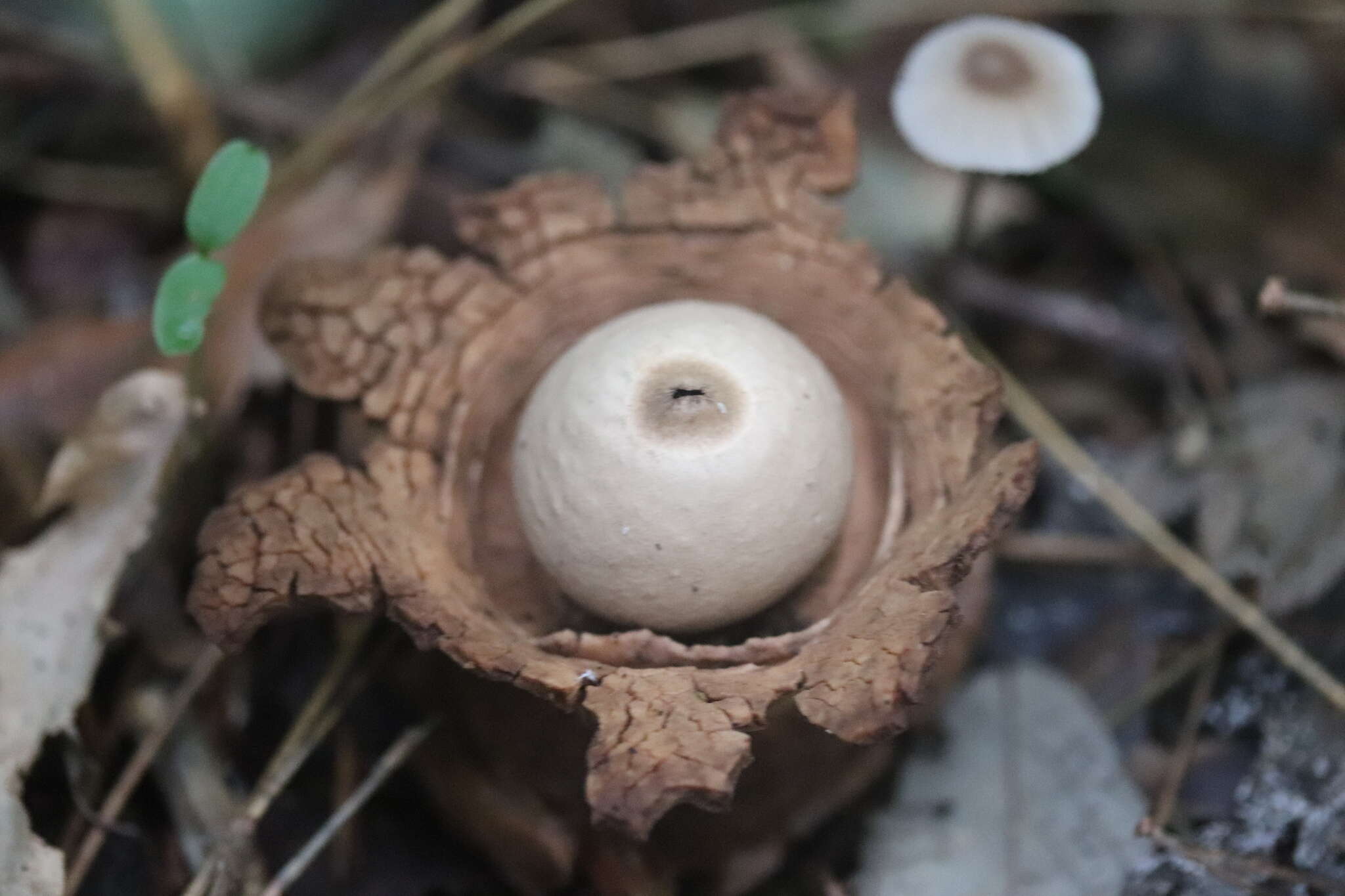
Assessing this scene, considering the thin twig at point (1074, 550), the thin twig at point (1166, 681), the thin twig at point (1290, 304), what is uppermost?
the thin twig at point (1290, 304)

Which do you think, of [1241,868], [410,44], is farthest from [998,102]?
[1241,868]

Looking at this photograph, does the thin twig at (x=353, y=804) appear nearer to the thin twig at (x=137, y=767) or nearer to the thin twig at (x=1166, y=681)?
the thin twig at (x=137, y=767)

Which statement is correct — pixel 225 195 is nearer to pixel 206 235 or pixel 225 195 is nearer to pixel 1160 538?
pixel 206 235

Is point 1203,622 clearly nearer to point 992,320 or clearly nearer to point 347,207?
point 992,320

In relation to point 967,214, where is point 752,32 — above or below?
above

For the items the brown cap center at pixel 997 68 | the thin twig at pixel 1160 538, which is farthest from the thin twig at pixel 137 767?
the brown cap center at pixel 997 68

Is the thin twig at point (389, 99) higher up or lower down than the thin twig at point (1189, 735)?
higher up

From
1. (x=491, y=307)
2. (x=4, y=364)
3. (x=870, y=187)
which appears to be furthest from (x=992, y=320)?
(x=4, y=364)
